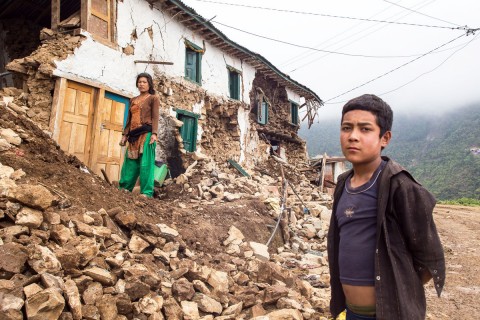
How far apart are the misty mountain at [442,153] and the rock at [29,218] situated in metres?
28.9

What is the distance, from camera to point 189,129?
9703mm

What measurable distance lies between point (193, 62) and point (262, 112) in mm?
4921

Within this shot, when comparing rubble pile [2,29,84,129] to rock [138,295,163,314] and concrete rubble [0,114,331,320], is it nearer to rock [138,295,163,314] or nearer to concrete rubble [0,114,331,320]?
concrete rubble [0,114,331,320]

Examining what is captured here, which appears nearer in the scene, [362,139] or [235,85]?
[362,139]

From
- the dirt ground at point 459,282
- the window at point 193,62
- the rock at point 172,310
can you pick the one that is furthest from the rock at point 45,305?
the window at point 193,62

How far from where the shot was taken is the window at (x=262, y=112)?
45.1 ft

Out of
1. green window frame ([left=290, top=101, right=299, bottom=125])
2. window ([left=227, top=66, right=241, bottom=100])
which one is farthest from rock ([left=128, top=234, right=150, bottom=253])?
green window frame ([left=290, top=101, right=299, bottom=125])

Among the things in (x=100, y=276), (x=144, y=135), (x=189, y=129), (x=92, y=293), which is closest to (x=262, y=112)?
(x=189, y=129)

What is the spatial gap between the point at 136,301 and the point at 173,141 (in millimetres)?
6875

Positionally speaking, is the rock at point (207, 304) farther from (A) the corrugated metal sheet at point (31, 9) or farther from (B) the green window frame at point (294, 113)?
(B) the green window frame at point (294, 113)

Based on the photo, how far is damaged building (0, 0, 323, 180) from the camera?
574 cm

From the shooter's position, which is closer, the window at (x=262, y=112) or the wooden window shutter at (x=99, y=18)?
the wooden window shutter at (x=99, y=18)

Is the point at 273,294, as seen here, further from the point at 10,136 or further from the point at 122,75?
the point at 122,75

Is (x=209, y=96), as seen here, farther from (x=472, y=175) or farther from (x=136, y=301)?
(x=472, y=175)
